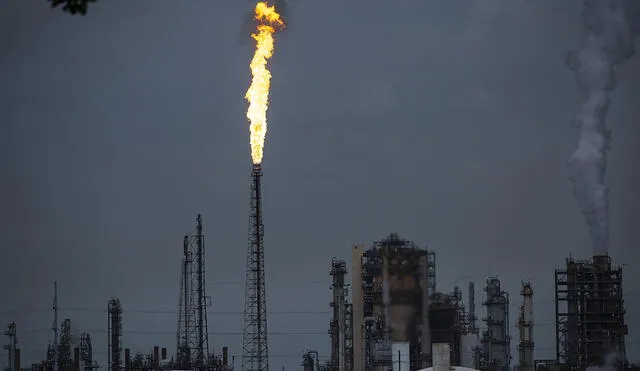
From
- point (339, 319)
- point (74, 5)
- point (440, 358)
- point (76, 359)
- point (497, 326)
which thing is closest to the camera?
point (74, 5)

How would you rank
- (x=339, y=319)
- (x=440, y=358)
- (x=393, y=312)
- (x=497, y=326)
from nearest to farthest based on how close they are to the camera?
(x=440, y=358) < (x=393, y=312) < (x=339, y=319) < (x=497, y=326)

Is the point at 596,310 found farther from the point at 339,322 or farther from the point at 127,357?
the point at 127,357

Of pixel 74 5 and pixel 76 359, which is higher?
pixel 74 5

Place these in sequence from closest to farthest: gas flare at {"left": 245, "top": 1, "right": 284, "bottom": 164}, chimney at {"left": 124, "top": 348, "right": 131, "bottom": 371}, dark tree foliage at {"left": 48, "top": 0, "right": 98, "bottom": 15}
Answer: dark tree foliage at {"left": 48, "top": 0, "right": 98, "bottom": 15}
gas flare at {"left": 245, "top": 1, "right": 284, "bottom": 164}
chimney at {"left": 124, "top": 348, "right": 131, "bottom": 371}

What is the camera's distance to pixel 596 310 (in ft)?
339

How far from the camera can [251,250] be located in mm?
96438

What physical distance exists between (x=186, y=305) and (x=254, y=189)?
126ft

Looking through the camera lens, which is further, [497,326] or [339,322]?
[497,326]

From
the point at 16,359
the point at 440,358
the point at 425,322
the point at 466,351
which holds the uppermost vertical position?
the point at 425,322

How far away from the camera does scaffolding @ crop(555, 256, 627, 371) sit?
10312 centimetres

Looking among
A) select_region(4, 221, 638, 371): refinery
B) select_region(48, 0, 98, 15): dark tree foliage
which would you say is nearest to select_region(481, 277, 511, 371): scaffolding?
select_region(4, 221, 638, 371): refinery

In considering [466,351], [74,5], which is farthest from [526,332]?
[74,5]

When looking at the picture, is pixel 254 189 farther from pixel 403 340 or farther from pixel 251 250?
pixel 403 340

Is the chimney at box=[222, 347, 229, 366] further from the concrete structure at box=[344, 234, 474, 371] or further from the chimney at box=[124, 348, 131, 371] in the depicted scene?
the concrete structure at box=[344, 234, 474, 371]
